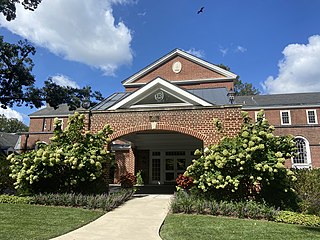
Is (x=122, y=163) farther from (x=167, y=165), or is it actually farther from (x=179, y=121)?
(x=179, y=121)

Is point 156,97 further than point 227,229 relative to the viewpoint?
Yes

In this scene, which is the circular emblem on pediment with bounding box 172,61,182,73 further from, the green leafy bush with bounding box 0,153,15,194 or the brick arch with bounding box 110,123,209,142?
the green leafy bush with bounding box 0,153,15,194

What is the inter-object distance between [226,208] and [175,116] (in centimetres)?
472

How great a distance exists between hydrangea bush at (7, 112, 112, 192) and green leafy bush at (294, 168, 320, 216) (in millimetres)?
7193

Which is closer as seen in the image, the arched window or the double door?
the double door

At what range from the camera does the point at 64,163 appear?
931 cm

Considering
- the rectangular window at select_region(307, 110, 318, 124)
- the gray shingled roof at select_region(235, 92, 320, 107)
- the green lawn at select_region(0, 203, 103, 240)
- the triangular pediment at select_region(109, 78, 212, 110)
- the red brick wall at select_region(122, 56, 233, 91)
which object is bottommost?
the green lawn at select_region(0, 203, 103, 240)

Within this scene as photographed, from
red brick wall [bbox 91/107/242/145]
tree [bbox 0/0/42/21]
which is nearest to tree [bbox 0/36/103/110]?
tree [bbox 0/0/42/21]

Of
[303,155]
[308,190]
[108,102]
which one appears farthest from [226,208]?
[303,155]

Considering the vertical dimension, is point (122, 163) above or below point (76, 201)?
above

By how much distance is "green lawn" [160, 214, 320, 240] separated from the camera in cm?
582

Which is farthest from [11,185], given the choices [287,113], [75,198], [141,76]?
[287,113]

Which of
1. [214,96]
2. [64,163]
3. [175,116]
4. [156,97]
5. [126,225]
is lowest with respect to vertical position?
[126,225]

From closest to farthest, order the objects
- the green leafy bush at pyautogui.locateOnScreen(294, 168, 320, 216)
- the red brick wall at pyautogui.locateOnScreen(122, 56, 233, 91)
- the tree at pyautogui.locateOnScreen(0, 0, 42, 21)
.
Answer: the green leafy bush at pyautogui.locateOnScreen(294, 168, 320, 216), the tree at pyautogui.locateOnScreen(0, 0, 42, 21), the red brick wall at pyautogui.locateOnScreen(122, 56, 233, 91)
